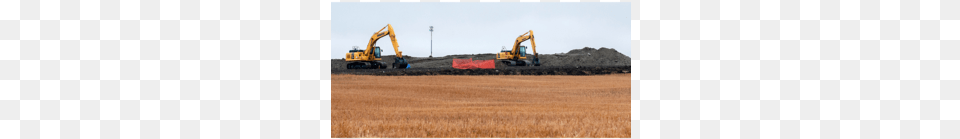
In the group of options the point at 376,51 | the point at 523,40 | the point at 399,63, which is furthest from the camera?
the point at 523,40

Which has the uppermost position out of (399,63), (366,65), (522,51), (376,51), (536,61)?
(522,51)

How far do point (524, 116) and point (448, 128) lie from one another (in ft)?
6.91

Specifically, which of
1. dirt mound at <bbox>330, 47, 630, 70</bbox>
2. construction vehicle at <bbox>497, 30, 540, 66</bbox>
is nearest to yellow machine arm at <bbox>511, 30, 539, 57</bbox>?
construction vehicle at <bbox>497, 30, 540, 66</bbox>

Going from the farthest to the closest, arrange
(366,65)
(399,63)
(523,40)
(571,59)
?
(571,59) < (523,40) < (399,63) < (366,65)

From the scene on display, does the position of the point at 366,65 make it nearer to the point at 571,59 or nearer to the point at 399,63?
the point at 399,63

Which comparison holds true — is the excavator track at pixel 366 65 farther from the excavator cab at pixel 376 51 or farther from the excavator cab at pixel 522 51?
the excavator cab at pixel 522 51

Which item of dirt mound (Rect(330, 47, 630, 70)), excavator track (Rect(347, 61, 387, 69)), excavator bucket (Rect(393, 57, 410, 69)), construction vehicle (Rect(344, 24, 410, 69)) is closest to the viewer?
construction vehicle (Rect(344, 24, 410, 69))

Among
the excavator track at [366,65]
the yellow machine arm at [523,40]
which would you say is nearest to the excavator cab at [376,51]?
the excavator track at [366,65]

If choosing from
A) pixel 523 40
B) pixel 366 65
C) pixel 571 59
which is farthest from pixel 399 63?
pixel 571 59

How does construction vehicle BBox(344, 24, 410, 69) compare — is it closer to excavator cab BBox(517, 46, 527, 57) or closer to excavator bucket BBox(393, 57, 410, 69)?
excavator bucket BBox(393, 57, 410, 69)

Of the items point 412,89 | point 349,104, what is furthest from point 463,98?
point 349,104

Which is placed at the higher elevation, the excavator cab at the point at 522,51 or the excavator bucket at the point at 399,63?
the excavator cab at the point at 522,51

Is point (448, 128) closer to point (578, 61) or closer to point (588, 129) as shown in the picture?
point (588, 129)

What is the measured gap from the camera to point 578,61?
69562 mm
